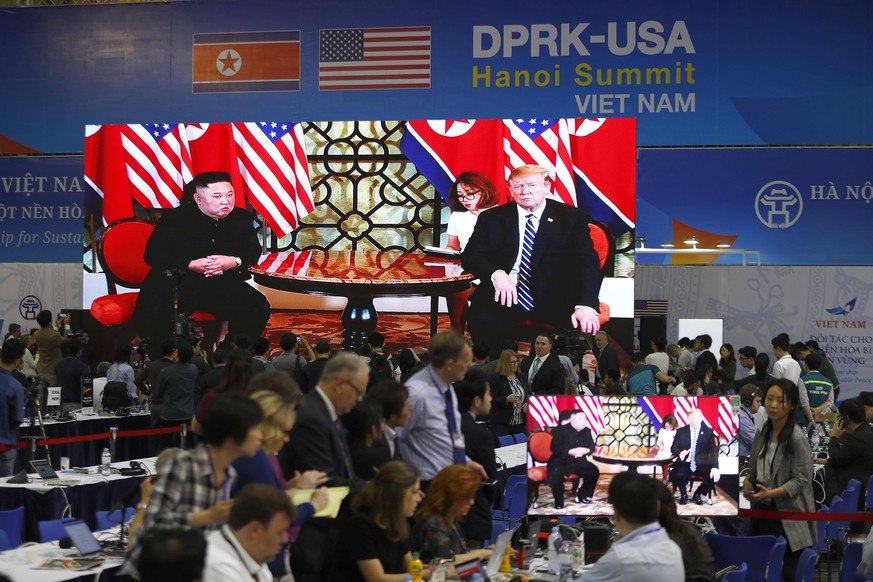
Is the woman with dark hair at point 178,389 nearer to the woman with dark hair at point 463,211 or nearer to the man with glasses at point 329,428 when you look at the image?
→ the woman with dark hair at point 463,211

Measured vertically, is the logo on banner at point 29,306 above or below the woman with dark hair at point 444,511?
above

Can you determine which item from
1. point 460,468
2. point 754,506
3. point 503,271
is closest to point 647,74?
point 503,271

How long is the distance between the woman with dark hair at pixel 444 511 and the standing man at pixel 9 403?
4798 millimetres

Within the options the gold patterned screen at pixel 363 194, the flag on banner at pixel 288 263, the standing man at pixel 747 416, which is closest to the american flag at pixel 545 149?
the gold patterned screen at pixel 363 194

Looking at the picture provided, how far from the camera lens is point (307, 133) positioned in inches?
640

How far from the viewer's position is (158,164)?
16484mm

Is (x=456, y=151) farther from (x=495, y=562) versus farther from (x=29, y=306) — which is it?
(x=495, y=562)

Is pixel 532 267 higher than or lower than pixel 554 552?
higher

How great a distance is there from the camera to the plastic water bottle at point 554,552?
5531 mm

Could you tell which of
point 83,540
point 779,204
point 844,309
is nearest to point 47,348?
point 83,540

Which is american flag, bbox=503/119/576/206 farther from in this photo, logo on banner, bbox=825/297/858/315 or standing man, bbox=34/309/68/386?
standing man, bbox=34/309/68/386

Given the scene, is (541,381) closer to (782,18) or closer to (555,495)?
(555,495)

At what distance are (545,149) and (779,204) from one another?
22.2 feet

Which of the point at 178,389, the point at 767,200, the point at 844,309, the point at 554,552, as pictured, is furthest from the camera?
the point at 767,200
